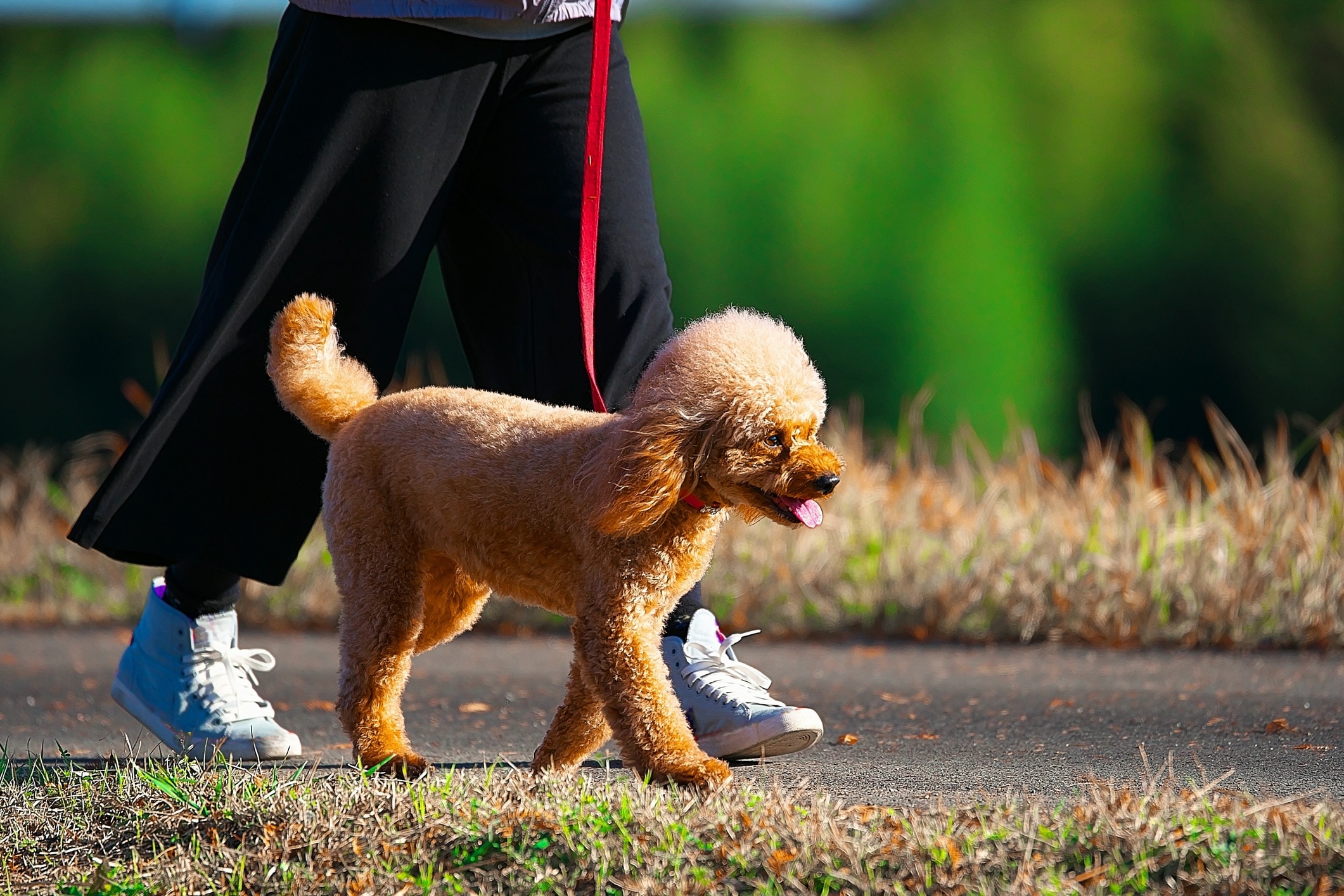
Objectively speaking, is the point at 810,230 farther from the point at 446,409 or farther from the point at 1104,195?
the point at 446,409

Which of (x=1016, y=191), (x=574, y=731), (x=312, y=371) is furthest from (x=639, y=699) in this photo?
(x=1016, y=191)

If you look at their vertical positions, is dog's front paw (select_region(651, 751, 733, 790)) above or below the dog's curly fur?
below

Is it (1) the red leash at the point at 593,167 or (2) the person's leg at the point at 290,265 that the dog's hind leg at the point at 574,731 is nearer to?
(1) the red leash at the point at 593,167

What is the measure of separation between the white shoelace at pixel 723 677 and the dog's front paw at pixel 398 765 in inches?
22.0

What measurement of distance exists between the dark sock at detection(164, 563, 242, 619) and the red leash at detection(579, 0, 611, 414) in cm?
98

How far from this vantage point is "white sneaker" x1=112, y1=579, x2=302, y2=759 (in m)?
2.77

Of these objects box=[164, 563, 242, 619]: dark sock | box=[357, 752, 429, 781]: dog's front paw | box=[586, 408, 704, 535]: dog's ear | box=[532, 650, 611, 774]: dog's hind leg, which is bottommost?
box=[357, 752, 429, 781]: dog's front paw

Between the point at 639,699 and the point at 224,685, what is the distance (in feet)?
3.78

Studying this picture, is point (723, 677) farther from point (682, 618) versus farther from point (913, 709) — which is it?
point (913, 709)

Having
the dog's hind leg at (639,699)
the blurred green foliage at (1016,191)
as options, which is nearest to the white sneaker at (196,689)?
the dog's hind leg at (639,699)

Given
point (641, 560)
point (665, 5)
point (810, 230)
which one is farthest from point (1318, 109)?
point (641, 560)

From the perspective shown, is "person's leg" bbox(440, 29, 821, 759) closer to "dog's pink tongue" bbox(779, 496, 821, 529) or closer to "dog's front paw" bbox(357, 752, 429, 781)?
"dog's front paw" bbox(357, 752, 429, 781)

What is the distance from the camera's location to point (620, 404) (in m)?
2.65

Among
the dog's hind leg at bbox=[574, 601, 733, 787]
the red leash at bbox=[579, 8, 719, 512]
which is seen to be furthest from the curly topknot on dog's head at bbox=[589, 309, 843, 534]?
the red leash at bbox=[579, 8, 719, 512]
